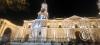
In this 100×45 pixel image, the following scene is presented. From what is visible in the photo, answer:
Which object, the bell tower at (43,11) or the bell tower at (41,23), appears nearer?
the bell tower at (41,23)

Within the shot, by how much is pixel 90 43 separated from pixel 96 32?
2725mm

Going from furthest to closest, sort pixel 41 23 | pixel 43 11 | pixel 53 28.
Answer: pixel 53 28
pixel 43 11
pixel 41 23

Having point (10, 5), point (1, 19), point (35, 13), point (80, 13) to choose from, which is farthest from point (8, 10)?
point (80, 13)

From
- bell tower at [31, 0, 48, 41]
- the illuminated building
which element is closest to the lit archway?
the illuminated building

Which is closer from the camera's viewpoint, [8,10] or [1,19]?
[8,10]

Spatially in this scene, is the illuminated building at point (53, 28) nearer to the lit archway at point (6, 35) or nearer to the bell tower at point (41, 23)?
the bell tower at point (41, 23)

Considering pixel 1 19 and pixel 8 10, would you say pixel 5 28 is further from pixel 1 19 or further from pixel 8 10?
pixel 8 10

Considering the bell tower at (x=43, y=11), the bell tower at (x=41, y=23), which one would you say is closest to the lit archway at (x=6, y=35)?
the bell tower at (x=41, y=23)

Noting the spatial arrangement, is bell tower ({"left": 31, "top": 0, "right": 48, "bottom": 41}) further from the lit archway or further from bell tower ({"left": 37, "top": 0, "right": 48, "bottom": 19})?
the lit archway

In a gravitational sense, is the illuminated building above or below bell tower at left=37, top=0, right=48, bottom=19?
below

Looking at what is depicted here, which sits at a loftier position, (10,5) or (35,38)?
(10,5)

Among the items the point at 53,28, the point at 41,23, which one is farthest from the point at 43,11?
the point at 53,28

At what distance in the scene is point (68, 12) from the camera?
22531 mm

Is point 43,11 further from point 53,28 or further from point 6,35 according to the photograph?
point 6,35
